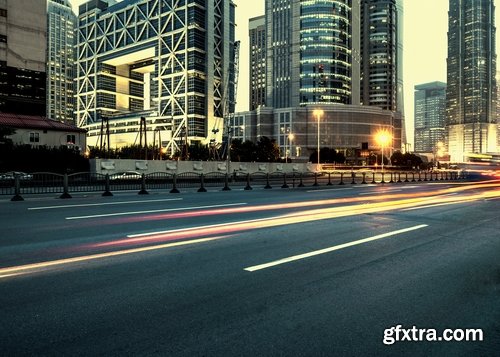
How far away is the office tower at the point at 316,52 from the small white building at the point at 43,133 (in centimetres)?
10406

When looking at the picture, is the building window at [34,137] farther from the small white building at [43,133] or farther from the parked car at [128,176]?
the parked car at [128,176]

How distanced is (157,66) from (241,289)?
157m

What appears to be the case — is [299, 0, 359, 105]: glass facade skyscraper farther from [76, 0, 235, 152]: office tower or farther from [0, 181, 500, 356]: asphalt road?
[0, 181, 500, 356]: asphalt road

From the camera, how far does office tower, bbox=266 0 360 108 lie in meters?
150

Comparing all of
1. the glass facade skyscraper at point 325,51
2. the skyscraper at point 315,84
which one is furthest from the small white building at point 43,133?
the glass facade skyscraper at point 325,51

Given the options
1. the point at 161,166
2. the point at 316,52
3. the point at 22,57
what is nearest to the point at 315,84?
the point at 316,52

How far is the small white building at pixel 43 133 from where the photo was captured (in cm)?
Result: 6041

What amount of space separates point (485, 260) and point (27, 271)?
6.67 metres

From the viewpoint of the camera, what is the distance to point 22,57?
77.8 metres

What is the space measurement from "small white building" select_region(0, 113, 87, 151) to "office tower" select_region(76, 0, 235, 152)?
55.0 metres

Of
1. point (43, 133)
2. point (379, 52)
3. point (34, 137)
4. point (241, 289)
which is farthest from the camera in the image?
point (379, 52)

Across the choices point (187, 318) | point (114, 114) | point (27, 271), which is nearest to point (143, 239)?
point (27, 271)

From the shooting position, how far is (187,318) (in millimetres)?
3490

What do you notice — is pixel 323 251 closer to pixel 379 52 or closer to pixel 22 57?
pixel 22 57
